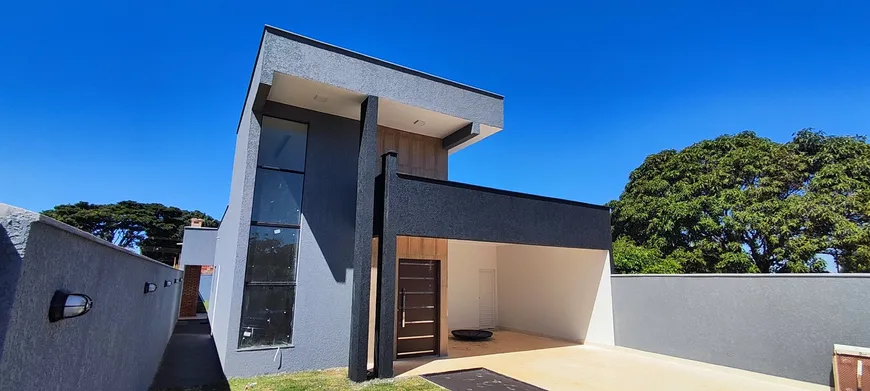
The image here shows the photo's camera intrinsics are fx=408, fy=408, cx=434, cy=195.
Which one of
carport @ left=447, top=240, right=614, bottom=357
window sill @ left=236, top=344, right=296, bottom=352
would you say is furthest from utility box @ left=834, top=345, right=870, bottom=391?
window sill @ left=236, top=344, right=296, bottom=352

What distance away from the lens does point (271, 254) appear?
26.5 ft

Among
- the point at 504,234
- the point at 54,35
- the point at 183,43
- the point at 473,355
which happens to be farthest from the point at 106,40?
the point at 473,355

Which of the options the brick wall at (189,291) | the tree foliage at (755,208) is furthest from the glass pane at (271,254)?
the brick wall at (189,291)

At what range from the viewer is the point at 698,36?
39.6ft

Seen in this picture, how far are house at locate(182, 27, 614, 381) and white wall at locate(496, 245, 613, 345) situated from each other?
413mm

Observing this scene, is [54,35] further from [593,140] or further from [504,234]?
[593,140]

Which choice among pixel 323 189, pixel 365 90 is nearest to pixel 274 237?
pixel 323 189

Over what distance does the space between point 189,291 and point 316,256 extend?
13.7 metres

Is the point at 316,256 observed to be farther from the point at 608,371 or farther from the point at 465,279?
the point at 465,279

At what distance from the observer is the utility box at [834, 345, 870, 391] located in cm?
616

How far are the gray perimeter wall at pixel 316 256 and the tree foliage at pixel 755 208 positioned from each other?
355 inches

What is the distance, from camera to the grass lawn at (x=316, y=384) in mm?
6664

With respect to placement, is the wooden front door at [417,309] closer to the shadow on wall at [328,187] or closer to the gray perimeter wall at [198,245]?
the shadow on wall at [328,187]

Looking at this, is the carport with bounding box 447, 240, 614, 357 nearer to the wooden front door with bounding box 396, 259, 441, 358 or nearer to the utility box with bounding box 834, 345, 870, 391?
the wooden front door with bounding box 396, 259, 441, 358
